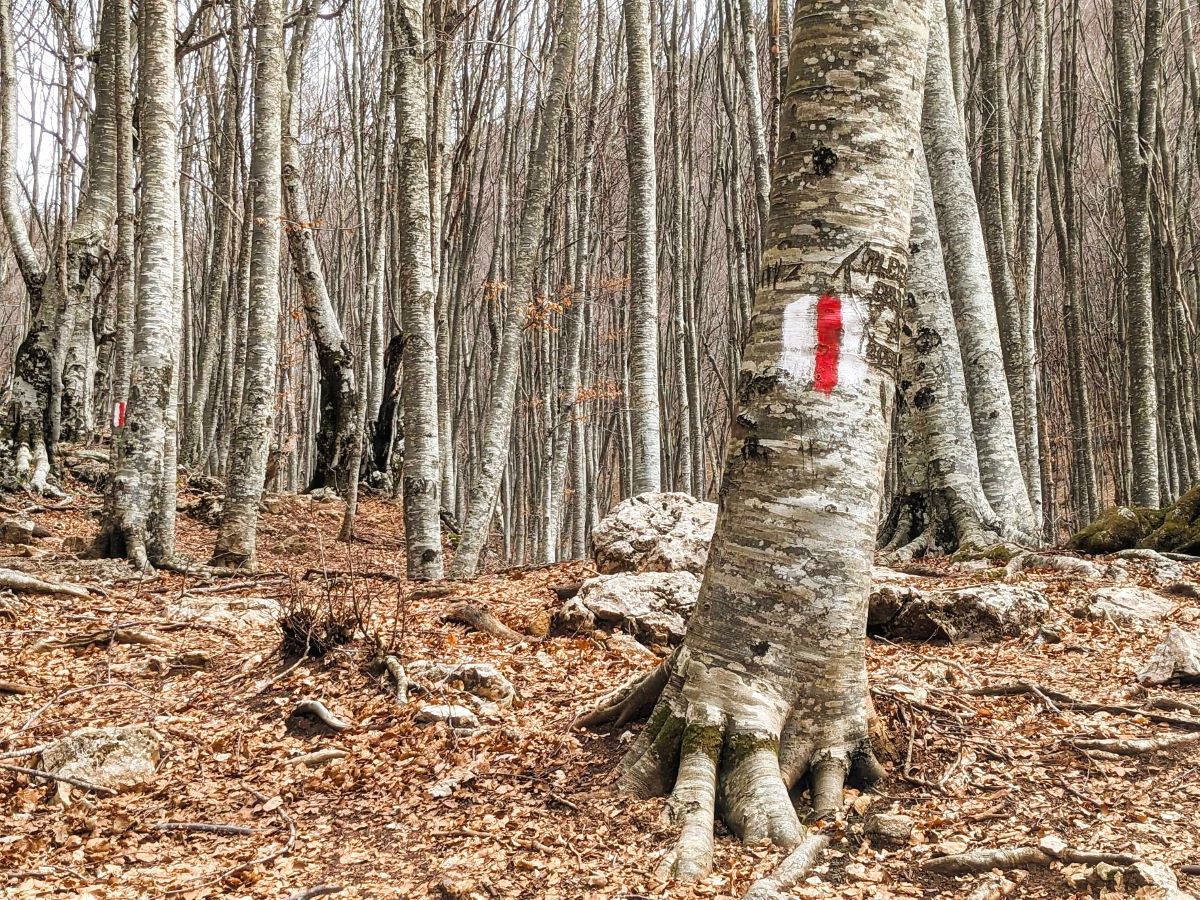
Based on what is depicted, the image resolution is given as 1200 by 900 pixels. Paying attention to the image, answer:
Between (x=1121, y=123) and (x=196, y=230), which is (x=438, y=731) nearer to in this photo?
(x=1121, y=123)

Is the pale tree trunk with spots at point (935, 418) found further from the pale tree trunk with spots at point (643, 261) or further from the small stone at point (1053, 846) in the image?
the small stone at point (1053, 846)

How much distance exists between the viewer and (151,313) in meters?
5.56

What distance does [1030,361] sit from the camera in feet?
28.9

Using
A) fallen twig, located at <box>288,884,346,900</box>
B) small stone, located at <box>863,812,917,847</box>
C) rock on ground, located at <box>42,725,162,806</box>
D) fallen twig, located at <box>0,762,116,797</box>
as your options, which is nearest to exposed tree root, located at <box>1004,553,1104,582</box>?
small stone, located at <box>863,812,917,847</box>

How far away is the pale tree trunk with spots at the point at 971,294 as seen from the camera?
20.1 ft

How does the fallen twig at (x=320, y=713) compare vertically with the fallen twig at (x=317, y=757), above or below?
above

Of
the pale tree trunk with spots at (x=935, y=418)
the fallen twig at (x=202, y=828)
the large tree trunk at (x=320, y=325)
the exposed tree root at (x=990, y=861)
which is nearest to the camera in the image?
the exposed tree root at (x=990, y=861)

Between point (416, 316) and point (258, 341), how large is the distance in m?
1.39

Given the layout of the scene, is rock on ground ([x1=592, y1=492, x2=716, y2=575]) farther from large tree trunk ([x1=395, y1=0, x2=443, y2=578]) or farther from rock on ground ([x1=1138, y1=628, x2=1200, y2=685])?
rock on ground ([x1=1138, y1=628, x2=1200, y2=685])

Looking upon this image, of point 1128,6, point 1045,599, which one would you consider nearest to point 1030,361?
point 1128,6

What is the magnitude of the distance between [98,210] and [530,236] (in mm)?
5808

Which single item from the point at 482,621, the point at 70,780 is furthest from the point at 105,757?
the point at 482,621

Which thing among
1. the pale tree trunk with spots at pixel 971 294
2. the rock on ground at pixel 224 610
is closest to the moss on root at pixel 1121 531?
the pale tree trunk with spots at pixel 971 294

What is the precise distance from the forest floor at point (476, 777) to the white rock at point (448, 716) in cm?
5
